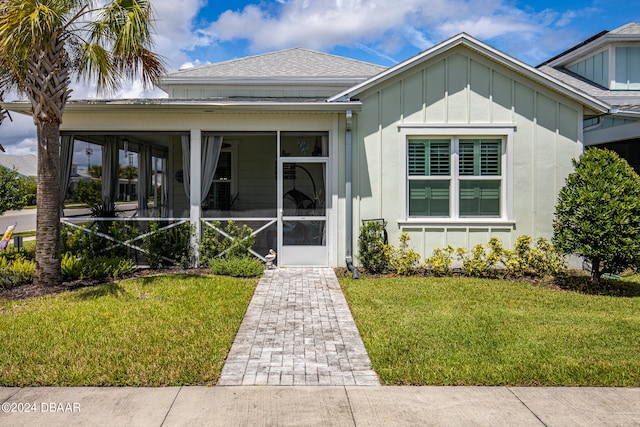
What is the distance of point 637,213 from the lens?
25.8 feet

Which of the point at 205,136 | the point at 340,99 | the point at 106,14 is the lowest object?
the point at 205,136

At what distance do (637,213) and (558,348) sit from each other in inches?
158

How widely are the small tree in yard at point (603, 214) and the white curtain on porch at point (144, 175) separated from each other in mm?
8846

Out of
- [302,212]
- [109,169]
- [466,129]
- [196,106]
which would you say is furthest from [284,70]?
[466,129]

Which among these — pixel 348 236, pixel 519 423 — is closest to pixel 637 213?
pixel 348 236

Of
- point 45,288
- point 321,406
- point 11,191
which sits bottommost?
point 321,406

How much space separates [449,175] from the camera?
995cm

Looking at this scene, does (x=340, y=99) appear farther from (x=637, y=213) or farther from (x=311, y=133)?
(x=637, y=213)

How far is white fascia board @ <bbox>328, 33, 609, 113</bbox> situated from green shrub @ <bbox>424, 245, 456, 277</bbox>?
11.9ft

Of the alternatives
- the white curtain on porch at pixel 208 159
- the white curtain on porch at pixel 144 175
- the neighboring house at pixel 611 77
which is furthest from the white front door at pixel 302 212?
the neighboring house at pixel 611 77

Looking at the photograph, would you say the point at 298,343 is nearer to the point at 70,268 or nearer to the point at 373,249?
the point at 373,249

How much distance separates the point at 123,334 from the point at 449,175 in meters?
7.01

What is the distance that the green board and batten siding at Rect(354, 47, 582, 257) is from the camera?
32.4ft

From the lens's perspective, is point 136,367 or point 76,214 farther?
point 76,214
